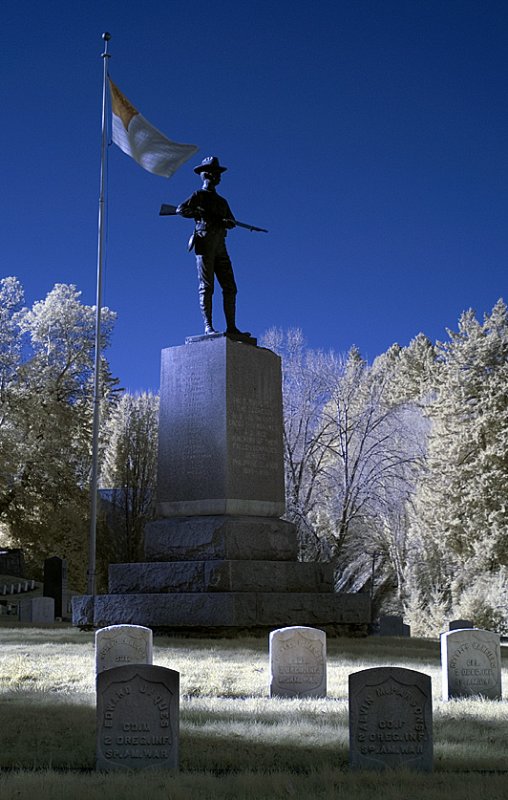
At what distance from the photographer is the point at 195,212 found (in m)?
16.2

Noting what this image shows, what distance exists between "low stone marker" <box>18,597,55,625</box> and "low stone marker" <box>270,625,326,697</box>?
12.3 metres

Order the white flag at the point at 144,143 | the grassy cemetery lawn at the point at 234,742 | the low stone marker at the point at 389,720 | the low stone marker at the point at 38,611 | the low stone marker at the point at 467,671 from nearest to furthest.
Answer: the grassy cemetery lawn at the point at 234,742 → the low stone marker at the point at 389,720 → the low stone marker at the point at 467,671 → the low stone marker at the point at 38,611 → the white flag at the point at 144,143

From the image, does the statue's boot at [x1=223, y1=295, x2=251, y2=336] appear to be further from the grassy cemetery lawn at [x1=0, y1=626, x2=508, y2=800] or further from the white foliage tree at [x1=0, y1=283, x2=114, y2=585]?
the white foliage tree at [x1=0, y1=283, x2=114, y2=585]

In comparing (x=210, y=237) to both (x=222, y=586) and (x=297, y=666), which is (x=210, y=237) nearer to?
(x=222, y=586)

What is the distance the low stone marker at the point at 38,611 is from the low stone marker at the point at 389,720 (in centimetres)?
1516

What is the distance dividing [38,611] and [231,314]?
27.5 ft

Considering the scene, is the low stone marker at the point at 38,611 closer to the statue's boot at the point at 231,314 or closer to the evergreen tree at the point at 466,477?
the statue's boot at the point at 231,314

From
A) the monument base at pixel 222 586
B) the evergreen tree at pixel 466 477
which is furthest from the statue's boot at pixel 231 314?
the evergreen tree at pixel 466 477

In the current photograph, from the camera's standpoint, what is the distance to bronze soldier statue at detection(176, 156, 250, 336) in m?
16.1

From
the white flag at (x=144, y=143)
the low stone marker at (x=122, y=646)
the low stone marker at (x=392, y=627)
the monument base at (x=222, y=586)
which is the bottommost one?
the low stone marker at (x=392, y=627)

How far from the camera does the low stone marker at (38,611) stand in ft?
66.3

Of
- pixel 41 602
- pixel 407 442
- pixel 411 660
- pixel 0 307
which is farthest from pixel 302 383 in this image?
pixel 411 660

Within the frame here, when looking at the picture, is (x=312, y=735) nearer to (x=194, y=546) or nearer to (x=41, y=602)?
(x=194, y=546)

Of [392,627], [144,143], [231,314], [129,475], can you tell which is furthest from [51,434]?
[231,314]
